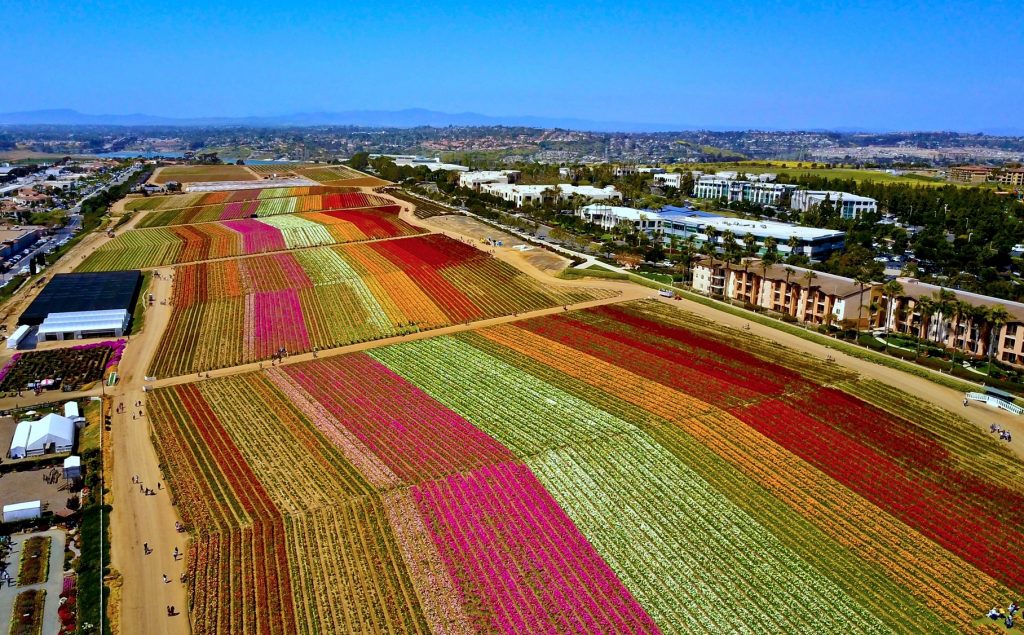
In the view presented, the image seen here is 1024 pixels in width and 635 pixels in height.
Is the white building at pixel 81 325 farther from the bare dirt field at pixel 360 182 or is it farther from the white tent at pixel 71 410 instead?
the bare dirt field at pixel 360 182

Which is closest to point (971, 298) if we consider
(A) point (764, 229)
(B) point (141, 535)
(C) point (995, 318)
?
(C) point (995, 318)

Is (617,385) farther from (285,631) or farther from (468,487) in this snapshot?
(285,631)

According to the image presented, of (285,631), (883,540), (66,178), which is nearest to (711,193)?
(883,540)

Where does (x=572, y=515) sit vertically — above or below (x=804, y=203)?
below

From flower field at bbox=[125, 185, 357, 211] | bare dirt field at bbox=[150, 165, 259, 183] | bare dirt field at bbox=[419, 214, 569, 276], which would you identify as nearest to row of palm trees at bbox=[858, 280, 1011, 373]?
bare dirt field at bbox=[419, 214, 569, 276]

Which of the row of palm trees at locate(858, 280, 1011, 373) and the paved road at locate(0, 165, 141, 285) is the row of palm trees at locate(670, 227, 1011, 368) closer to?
the row of palm trees at locate(858, 280, 1011, 373)

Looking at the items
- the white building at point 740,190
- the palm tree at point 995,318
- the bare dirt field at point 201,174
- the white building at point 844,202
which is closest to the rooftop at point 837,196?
the white building at point 844,202

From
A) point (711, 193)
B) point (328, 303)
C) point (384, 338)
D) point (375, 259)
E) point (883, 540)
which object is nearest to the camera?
point (883, 540)
